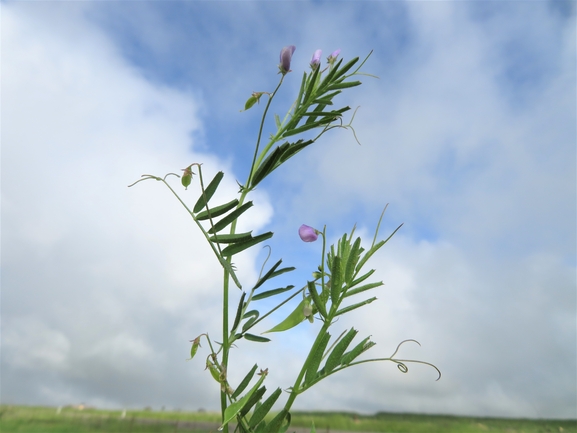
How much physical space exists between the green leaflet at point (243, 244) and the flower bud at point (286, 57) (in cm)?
59

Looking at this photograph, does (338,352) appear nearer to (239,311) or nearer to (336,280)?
(336,280)

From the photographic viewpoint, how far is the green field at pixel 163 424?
10.1 ft

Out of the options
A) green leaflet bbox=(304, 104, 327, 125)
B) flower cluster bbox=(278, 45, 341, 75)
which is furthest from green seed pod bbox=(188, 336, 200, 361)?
flower cluster bbox=(278, 45, 341, 75)

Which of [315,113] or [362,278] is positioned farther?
[315,113]

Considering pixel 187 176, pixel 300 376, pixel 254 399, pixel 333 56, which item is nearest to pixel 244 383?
pixel 254 399

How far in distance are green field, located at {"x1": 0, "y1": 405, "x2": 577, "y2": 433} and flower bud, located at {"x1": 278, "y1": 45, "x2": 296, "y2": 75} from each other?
8.33 ft

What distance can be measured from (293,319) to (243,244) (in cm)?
28

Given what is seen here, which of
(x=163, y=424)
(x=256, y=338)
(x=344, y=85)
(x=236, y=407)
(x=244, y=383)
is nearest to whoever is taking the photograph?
(x=236, y=407)

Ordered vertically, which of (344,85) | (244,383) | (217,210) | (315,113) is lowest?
(244,383)

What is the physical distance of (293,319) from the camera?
1257 millimetres

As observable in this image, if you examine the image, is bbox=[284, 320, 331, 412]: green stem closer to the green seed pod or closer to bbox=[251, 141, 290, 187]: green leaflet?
the green seed pod

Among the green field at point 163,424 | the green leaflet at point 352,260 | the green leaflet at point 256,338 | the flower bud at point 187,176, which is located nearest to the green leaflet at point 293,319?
the green leaflet at point 256,338

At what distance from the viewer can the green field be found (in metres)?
3.07

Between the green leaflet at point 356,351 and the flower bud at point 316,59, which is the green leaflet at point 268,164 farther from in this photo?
the green leaflet at point 356,351
